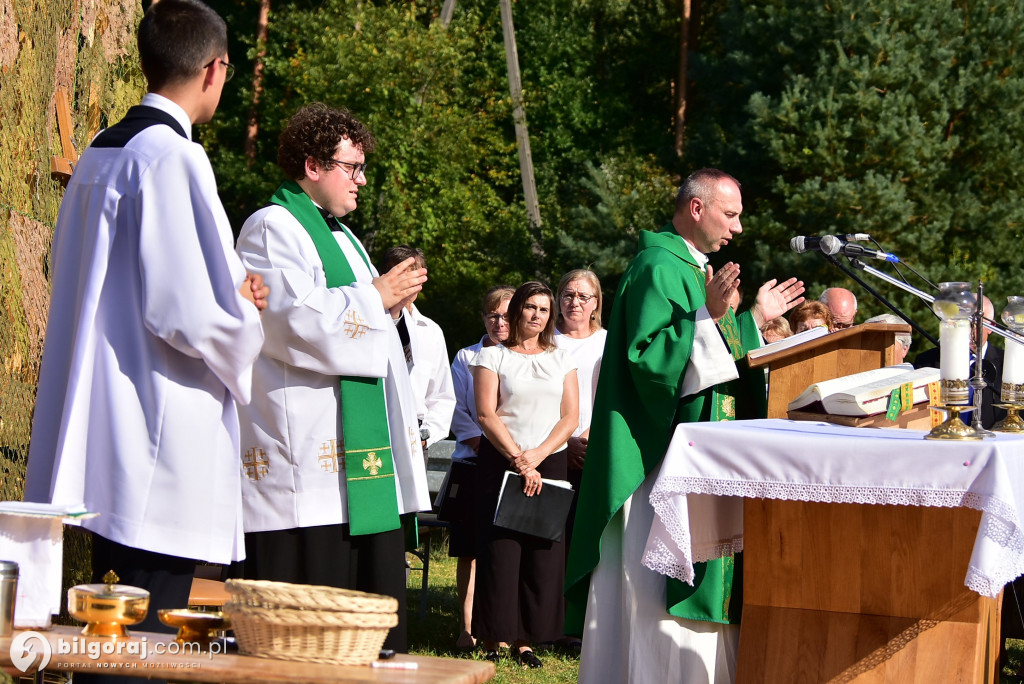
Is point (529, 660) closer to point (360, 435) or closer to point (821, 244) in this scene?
point (360, 435)

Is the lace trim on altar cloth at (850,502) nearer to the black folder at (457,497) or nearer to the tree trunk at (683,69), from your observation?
the black folder at (457,497)

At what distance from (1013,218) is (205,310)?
653 inches

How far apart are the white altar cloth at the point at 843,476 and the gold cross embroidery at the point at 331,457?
3.10 ft

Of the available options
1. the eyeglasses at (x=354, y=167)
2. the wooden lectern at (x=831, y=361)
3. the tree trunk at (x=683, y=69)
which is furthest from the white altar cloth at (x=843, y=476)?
the tree trunk at (x=683, y=69)

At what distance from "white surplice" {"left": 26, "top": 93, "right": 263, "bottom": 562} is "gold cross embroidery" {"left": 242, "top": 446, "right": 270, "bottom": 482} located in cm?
81

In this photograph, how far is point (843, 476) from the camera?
356 cm

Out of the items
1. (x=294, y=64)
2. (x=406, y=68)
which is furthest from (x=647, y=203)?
(x=294, y=64)

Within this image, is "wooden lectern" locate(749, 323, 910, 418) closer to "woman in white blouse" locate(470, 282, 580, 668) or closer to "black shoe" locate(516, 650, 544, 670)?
"woman in white blouse" locate(470, 282, 580, 668)

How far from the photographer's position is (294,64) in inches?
779

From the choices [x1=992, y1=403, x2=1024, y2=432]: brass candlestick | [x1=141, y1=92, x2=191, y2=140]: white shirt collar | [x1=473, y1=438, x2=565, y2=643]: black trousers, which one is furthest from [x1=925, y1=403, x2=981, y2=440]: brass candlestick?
[x1=473, y1=438, x2=565, y2=643]: black trousers

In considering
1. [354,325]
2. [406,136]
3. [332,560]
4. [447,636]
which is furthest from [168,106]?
[406,136]

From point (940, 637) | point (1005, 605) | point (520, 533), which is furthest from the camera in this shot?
point (520, 533)

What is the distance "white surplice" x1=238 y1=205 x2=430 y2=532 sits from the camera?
140 inches

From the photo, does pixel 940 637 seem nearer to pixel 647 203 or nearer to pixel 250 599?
pixel 250 599
